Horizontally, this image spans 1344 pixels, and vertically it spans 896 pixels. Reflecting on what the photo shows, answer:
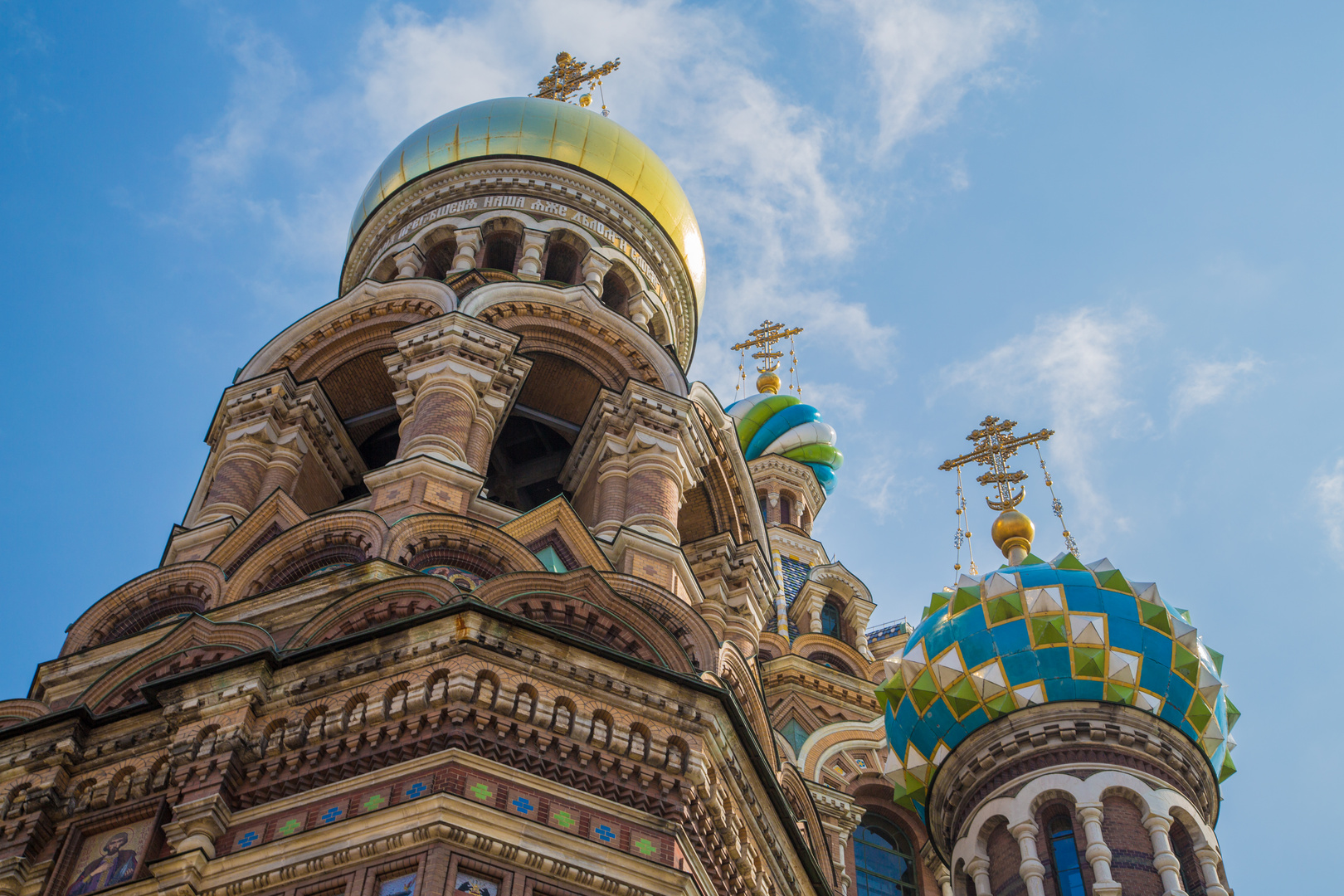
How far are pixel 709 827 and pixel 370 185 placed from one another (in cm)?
1431

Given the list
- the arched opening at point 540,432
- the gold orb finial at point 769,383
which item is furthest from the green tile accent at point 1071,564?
the gold orb finial at point 769,383

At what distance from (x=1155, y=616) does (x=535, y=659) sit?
846 cm

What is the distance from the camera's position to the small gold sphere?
2100 cm

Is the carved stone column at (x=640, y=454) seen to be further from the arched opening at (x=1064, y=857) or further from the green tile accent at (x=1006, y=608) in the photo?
the arched opening at (x=1064, y=857)

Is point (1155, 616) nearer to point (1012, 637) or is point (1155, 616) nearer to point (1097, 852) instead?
point (1012, 637)

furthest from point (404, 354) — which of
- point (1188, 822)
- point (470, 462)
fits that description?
point (1188, 822)

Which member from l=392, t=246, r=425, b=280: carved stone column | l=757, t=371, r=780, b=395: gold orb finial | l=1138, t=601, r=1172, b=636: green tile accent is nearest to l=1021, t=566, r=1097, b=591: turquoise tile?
l=1138, t=601, r=1172, b=636: green tile accent

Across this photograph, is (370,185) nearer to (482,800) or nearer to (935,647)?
(935,647)

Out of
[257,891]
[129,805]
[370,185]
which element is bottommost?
[257,891]

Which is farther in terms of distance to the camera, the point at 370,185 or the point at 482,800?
the point at 370,185

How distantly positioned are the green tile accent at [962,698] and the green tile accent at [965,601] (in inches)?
32.4

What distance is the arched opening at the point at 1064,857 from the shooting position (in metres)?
15.8

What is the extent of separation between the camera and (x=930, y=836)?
17688 mm

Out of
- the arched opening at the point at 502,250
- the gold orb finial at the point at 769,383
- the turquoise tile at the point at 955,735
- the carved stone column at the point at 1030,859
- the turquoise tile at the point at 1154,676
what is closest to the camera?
the carved stone column at the point at 1030,859
